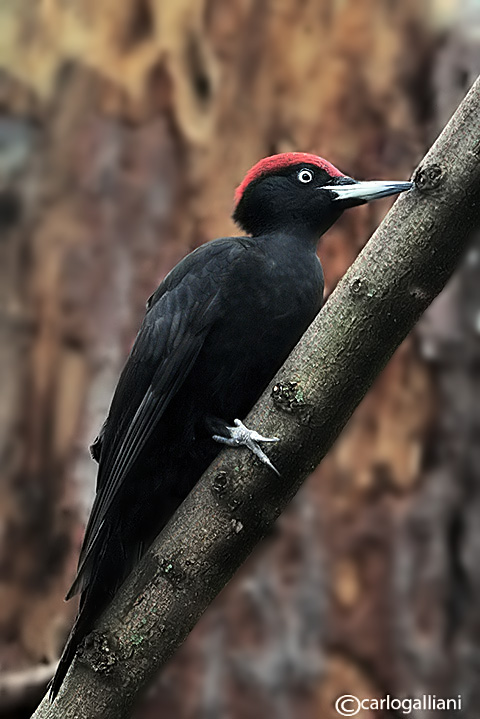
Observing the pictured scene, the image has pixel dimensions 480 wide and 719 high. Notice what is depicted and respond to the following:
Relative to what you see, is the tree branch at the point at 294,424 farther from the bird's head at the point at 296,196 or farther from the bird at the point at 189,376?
the bird's head at the point at 296,196

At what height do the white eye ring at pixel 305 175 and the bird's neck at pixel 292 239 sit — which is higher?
the white eye ring at pixel 305 175

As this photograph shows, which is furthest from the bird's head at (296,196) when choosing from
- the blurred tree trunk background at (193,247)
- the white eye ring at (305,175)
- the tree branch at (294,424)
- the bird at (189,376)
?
the blurred tree trunk background at (193,247)

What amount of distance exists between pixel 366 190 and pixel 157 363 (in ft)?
2.18

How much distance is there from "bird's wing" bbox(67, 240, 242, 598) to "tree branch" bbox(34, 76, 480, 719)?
0.25 m

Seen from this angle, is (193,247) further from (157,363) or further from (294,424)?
(294,424)

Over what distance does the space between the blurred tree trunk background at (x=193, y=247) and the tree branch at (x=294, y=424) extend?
2037mm

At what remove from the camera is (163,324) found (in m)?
2.22

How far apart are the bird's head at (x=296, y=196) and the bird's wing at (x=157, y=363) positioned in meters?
0.23

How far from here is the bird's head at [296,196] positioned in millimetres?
2434

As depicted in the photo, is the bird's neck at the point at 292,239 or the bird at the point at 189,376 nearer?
the bird at the point at 189,376

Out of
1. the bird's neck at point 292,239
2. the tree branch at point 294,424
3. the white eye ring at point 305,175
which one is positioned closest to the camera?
the tree branch at point 294,424

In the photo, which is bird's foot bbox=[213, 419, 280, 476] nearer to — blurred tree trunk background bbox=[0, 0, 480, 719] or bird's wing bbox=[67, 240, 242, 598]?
bird's wing bbox=[67, 240, 242, 598]

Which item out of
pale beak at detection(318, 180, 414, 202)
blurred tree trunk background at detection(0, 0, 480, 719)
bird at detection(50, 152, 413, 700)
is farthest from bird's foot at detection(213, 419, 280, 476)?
blurred tree trunk background at detection(0, 0, 480, 719)

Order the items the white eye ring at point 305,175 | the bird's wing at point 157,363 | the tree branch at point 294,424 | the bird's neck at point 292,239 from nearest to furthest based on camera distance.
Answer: the tree branch at point 294,424 < the bird's wing at point 157,363 < the bird's neck at point 292,239 < the white eye ring at point 305,175
